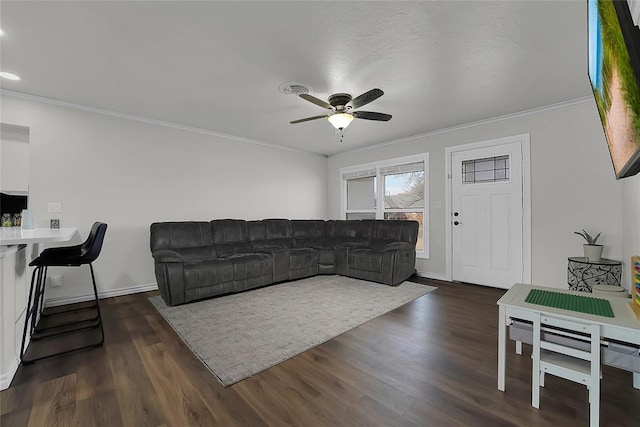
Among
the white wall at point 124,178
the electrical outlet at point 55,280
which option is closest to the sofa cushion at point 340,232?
the white wall at point 124,178

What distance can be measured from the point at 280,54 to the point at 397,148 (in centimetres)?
329

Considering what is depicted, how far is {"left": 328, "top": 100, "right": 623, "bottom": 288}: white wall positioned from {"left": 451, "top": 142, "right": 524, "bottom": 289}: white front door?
0.64 ft

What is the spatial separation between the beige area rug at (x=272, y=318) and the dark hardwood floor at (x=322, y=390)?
0.12m

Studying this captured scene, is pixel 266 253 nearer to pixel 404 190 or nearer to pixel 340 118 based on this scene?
pixel 340 118

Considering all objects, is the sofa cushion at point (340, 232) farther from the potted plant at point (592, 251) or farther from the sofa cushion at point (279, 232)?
the potted plant at point (592, 251)

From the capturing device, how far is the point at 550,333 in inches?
57.8

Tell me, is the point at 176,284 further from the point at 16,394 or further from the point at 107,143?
the point at 107,143

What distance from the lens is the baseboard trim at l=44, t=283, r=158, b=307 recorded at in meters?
3.20

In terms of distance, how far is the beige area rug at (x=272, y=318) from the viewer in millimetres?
2041

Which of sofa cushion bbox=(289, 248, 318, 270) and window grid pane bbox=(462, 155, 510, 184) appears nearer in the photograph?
window grid pane bbox=(462, 155, 510, 184)

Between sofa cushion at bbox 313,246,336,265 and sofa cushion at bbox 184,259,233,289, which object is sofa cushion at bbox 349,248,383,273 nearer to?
sofa cushion at bbox 313,246,336,265

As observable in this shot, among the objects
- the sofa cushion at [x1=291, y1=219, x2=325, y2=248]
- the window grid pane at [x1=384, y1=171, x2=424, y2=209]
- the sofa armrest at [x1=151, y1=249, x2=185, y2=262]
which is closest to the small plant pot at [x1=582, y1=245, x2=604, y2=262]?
the window grid pane at [x1=384, y1=171, x2=424, y2=209]

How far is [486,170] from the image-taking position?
4.02 metres

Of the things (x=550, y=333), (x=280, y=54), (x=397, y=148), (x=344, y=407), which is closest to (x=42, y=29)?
(x=280, y=54)
